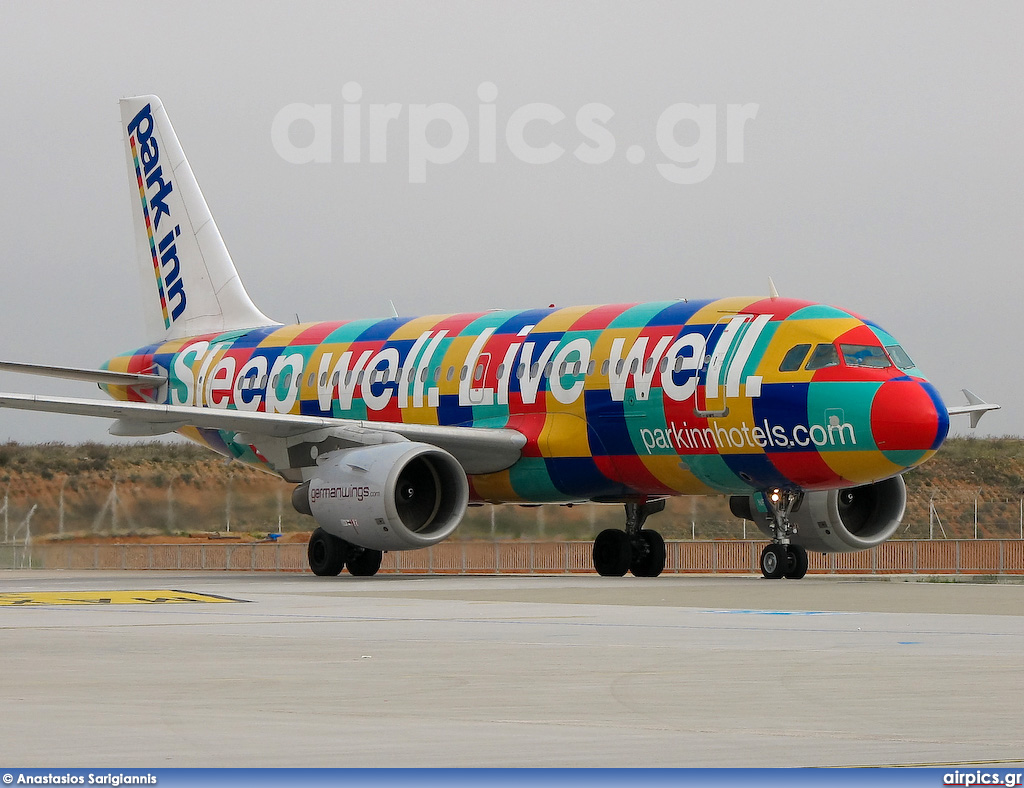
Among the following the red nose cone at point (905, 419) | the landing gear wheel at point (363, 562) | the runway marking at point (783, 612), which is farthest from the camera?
the landing gear wheel at point (363, 562)

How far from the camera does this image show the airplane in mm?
24672

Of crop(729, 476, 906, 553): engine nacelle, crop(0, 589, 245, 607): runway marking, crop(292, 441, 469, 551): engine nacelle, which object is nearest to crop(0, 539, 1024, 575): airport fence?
crop(292, 441, 469, 551): engine nacelle

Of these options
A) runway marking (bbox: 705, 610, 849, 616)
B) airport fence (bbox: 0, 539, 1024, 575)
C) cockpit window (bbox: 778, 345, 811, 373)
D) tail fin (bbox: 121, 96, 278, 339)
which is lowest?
airport fence (bbox: 0, 539, 1024, 575)

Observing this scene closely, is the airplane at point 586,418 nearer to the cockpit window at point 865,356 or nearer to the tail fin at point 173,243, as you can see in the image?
the cockpit window at point 865,356

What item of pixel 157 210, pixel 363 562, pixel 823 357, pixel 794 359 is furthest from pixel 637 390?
pixel 157 210

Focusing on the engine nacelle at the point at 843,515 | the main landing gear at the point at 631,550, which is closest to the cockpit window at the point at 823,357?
the engine nacelle at the point at 843,515

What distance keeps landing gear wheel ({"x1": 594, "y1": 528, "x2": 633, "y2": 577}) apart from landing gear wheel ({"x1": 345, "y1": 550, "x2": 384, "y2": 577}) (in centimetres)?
371

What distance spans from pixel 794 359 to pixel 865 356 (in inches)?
37.5

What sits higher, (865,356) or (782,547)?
(865,356)

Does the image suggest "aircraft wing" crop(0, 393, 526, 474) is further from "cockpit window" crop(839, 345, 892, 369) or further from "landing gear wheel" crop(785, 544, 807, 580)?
"cockpit window" crop(839, 345, 892, 369)

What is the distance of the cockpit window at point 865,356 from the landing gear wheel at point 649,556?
6.01 metres

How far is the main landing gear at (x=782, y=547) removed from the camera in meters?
25.9

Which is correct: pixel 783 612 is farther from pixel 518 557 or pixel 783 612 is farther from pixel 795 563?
pixel 518 557

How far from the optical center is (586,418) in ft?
89.5
